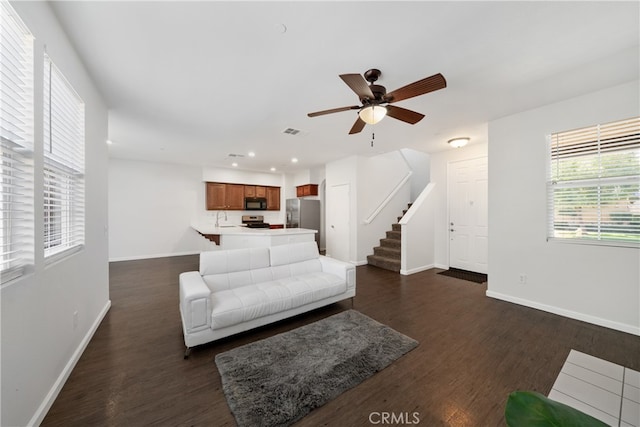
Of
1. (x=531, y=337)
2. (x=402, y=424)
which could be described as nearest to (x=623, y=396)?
(x=531, y=337)

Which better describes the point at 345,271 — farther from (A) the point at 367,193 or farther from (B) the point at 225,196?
(B) the point at 225,196

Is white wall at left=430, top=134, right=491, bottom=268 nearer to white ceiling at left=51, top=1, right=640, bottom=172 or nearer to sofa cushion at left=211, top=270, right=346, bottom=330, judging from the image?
white ceiling at left=51, top=1, right=640, bottom=172

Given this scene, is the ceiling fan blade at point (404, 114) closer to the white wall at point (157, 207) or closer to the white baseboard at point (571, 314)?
the white baseboard at point (571, 314)

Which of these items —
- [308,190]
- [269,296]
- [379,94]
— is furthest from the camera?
[308,190]

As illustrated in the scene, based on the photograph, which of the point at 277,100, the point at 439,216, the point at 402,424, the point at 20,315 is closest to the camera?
the point at 20,315

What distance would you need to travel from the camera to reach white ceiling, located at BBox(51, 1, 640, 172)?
5.32ft

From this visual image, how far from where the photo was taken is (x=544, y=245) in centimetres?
306

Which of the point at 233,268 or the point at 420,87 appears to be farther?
the point at 233,268

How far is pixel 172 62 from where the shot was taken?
2.17 meters

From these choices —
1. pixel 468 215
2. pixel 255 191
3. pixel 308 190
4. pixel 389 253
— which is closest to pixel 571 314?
pixel 468 215

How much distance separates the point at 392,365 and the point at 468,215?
3953mm

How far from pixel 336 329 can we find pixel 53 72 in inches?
129

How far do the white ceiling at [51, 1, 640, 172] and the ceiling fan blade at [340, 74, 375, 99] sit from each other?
0.30 meters

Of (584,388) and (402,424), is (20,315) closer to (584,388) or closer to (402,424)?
(402,424)
